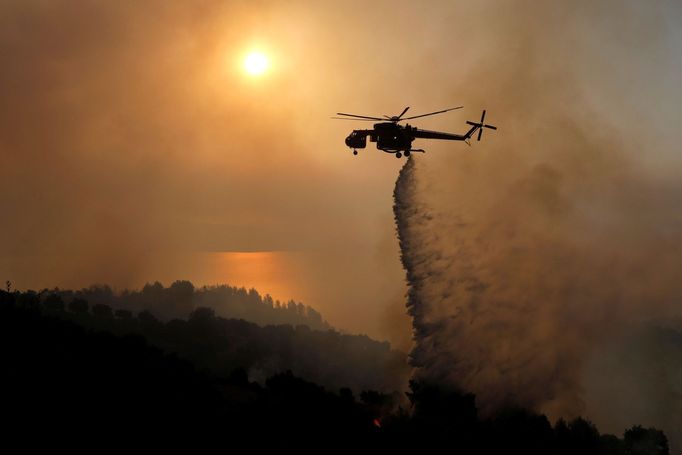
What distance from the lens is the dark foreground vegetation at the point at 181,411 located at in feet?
151

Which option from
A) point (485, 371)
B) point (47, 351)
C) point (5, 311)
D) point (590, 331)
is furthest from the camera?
point (590, 331)

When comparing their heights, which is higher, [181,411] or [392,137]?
[392,137]

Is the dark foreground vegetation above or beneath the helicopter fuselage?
beneath

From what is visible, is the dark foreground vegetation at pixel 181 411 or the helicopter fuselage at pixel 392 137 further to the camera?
the helicopter fuselage at pixel 392 137

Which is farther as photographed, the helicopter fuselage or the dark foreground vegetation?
the helicopter fuselage

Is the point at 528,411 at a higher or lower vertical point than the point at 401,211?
lower

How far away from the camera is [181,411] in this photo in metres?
51.8

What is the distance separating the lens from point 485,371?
324ft

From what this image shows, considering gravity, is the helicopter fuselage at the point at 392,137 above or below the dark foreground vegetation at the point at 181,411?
above

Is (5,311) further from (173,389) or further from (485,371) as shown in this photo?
(485,371)

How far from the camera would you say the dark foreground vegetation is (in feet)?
151

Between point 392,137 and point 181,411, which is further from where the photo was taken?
point 392,137

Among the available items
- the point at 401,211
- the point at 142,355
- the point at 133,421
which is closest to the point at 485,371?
the point at 401,211

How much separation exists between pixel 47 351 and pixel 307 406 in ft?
95.7
